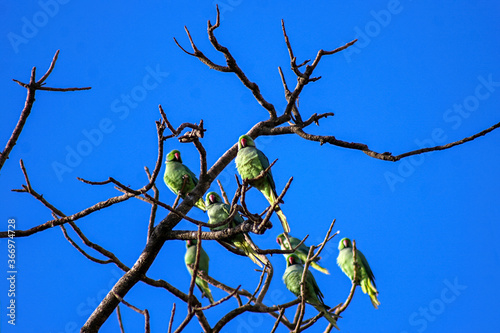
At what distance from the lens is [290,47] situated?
4.47m

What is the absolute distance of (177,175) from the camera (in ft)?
21.2

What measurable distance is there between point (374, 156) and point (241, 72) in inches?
52.1

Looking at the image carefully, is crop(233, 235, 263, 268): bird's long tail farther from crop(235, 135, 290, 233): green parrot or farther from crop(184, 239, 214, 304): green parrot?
crop(184, 239, 214, 304): green parrot

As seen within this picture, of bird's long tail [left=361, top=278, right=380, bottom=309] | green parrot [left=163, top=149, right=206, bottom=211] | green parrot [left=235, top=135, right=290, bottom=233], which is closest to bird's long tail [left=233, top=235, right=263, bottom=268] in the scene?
green parrot [left=235, top=135, right=290, bottom=233]

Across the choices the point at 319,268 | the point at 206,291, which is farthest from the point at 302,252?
the point at 206,291

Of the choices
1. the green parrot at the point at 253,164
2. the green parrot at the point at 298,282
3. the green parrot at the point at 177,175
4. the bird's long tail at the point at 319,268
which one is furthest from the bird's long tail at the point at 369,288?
the green parrot at the point at 177,175

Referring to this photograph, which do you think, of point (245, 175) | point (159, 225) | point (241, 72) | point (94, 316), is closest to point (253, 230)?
point (159, 225)

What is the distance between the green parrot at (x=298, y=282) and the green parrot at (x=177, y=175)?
1.30 m

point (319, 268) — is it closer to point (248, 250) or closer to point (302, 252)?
point (302, 252)

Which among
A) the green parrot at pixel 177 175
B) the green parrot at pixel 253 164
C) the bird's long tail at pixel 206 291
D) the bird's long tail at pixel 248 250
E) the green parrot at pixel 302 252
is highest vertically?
the green parrot at pixel 177 175

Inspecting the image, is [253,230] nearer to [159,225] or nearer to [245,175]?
[159,225]

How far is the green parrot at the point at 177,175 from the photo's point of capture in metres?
6.39

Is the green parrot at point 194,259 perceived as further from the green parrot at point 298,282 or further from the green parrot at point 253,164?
the green parrot at point 253,164

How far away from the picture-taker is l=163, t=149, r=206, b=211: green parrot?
6391 mm
